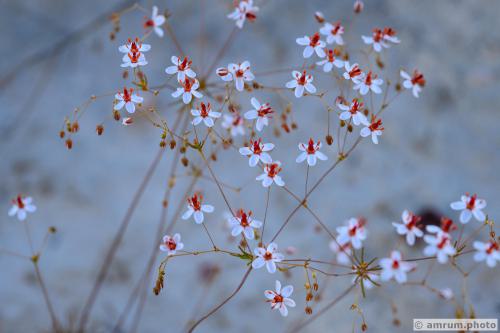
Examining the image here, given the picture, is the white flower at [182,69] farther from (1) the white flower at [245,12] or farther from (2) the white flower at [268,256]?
(2) the white flower at [268,256]

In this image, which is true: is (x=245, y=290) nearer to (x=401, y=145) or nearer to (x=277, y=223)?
(x=277, y=223)

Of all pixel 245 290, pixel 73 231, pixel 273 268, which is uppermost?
pixel 73 231

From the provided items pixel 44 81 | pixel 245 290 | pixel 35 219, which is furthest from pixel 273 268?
pixel 44 81

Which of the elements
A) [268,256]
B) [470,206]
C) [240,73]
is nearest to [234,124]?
[240,73]

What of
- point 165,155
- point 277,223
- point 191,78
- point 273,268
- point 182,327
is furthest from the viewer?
point 165,155

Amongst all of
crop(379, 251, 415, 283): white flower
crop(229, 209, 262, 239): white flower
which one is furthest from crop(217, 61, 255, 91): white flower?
crop(379, 251, 415, 283): white flower

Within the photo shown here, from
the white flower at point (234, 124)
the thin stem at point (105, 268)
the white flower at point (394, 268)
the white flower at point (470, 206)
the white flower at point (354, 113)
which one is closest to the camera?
the white flower at point (394, 268)

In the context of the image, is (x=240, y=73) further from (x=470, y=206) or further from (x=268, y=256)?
(x=470, y=206)

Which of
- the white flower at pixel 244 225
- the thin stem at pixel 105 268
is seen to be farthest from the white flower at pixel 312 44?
the thin stem at pixel 105 268
